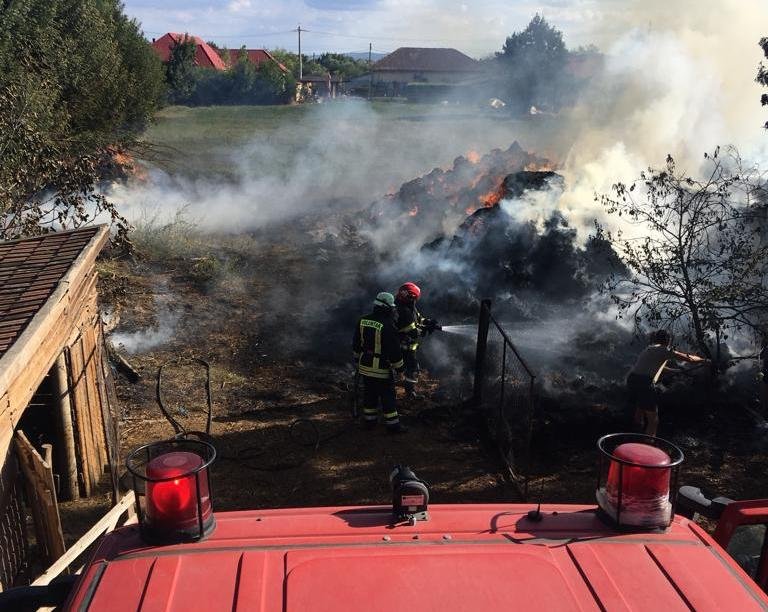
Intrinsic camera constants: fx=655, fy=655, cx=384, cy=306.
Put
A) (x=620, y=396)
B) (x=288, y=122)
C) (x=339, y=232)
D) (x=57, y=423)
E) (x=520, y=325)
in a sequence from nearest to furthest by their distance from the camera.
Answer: (x=57, y=423), (x=620, y=396), (x=520, y=325), (x=339, y=232), (x=288, y=122)

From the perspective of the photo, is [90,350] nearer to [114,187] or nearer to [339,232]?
[339,232]

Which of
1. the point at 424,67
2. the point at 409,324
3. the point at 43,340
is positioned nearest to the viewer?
the point at 43,340

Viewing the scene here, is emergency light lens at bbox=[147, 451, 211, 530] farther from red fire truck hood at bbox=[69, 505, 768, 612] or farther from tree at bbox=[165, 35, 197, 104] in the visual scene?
tree at bbox=[165, 35, 197, 104]

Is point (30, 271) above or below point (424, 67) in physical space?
below

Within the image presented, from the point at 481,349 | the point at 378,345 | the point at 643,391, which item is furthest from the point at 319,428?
the point at 643,391

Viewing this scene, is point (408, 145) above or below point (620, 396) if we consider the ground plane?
above

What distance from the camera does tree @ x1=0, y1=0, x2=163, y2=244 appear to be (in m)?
9.06

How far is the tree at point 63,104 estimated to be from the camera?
9062mm

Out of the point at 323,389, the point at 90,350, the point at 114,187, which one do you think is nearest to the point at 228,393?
the point at 323,389

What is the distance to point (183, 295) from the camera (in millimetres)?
12656

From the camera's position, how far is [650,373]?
23.1 ft

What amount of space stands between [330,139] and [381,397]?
89.5 feet

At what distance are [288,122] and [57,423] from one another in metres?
33.1

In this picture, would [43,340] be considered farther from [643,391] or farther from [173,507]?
[643,391]
